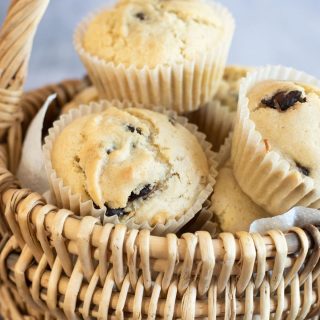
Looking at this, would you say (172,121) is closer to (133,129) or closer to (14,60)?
(133,129)

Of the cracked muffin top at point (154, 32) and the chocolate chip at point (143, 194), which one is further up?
the cracked muffin top at point (154, 32)

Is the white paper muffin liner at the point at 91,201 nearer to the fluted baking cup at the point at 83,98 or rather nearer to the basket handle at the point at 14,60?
the basket handle at the point at 14,60

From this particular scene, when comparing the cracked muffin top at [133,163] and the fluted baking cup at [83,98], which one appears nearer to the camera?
the cracked muffin top at [133,163]

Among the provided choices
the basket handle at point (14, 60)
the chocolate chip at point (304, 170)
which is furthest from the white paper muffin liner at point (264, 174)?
the basket handle at point (14, 60)

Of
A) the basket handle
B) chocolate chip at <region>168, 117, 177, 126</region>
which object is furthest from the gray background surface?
chocolate chip at <region>168, 117, 177, 126</region>

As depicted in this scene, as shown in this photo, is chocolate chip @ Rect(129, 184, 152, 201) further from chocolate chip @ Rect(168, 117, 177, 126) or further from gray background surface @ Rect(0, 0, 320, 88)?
gray background surface @ Rect(0, 0, 320, 88)
